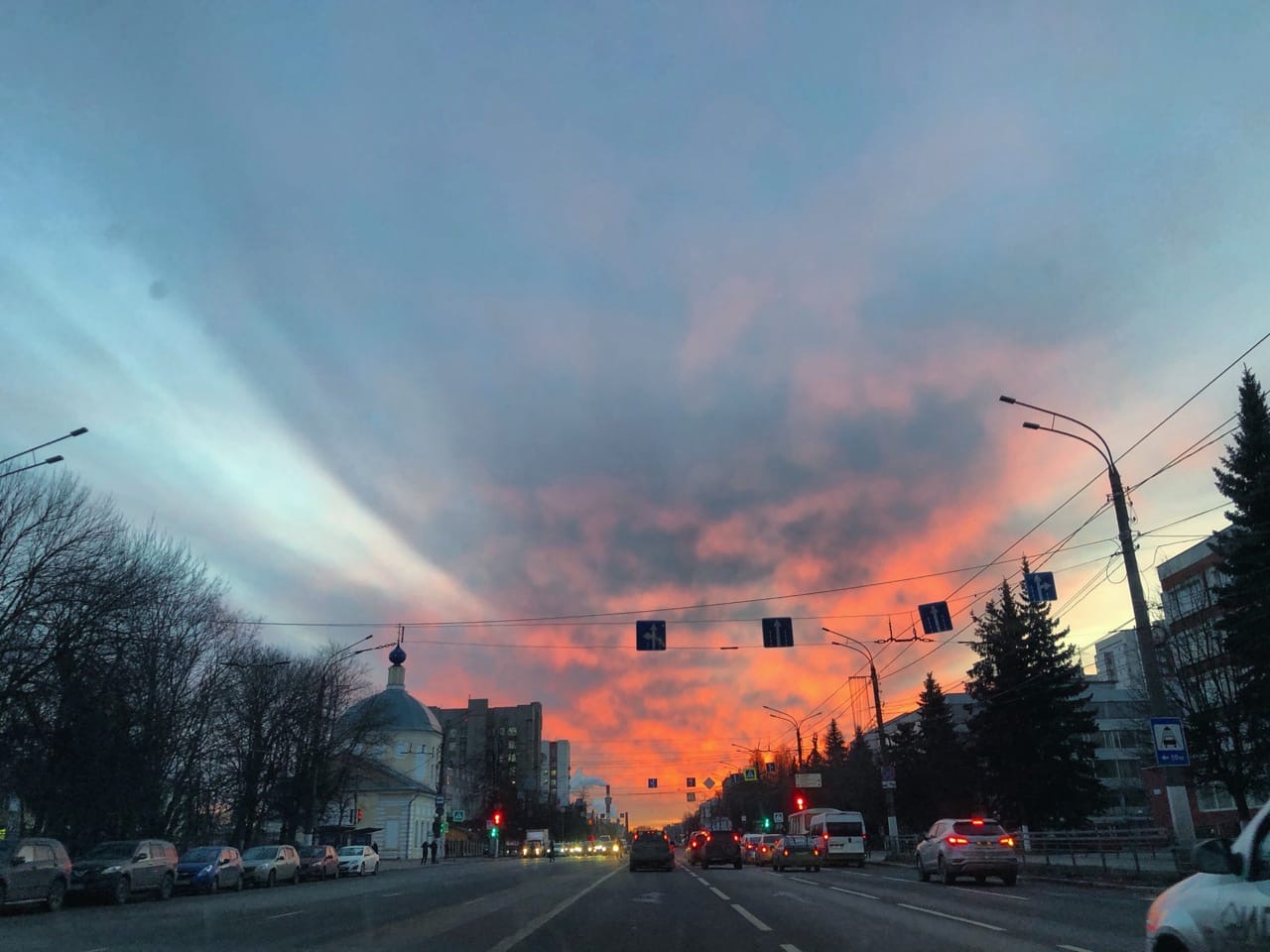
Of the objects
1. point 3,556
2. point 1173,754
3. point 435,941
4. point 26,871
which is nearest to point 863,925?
point 435,941

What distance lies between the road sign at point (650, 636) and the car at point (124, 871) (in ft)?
53.5

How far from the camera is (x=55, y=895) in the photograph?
883 inches

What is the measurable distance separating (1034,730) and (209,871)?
38.9 m

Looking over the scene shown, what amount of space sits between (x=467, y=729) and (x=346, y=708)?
12321cm

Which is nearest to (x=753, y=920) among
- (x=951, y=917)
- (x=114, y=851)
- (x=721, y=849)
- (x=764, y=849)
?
(x=951, y=917)

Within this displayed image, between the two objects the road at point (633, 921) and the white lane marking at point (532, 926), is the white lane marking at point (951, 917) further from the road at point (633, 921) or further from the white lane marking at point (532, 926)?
the white lane marking at point (532, 926)

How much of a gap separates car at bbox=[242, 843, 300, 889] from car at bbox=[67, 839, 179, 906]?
660 centimetres

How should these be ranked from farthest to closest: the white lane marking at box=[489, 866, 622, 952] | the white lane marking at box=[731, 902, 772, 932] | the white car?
the white lane marking at box=[731, 902, 772, 932] → the white lane marking at box=[489, 866, 622, 952] → the white car

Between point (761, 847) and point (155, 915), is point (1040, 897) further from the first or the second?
point (761, 847)

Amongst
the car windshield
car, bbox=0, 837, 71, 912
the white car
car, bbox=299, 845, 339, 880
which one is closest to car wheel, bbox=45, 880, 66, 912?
car, bbox=0, 837, 71, 912

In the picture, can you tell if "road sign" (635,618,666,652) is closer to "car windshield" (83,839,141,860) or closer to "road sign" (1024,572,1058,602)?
"road sign" (1024,572,1058,602)

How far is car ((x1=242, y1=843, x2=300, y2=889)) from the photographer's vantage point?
34438 mm

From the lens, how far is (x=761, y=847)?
5366 cm

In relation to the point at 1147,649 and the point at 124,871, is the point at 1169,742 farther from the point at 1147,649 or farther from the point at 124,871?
the point at 124,871
